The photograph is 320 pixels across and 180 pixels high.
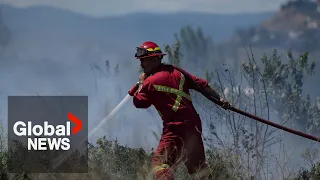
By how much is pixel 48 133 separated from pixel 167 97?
2.84 metres

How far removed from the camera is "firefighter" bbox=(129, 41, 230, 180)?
7879mm

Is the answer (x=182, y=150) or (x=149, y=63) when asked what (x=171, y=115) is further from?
(x=149, y=63)

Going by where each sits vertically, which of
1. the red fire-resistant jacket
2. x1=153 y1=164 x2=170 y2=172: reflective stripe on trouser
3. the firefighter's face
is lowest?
x1=153 y1=164 x2=170 y2=172: reflective stripe on trouser

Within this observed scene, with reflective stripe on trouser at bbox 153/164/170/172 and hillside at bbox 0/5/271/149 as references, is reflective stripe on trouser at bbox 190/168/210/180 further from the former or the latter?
hillside at bbox 0/5/271/149

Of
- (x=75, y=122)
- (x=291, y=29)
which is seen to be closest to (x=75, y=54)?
(x=291, y=29)

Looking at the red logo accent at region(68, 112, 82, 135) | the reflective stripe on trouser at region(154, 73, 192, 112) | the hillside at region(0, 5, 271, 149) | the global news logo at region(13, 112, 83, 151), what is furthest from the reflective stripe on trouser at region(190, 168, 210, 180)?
the hillside at region(0, 5, 271, 149)

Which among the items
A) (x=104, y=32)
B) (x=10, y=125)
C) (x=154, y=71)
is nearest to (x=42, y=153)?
(x=10, y=125)

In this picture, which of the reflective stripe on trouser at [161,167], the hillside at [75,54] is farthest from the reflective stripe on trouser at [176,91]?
the hillside at [75,54]

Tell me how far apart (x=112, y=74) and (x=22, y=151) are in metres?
52.6

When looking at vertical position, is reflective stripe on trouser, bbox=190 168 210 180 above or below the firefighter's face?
below

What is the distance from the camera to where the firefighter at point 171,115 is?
788 centimetres

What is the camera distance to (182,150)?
7.94 metres

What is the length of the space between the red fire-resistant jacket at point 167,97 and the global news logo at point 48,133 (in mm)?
1953

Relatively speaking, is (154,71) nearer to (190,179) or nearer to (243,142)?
(190,179)
